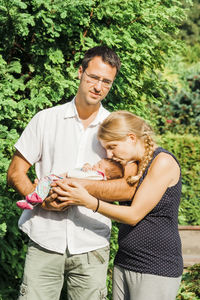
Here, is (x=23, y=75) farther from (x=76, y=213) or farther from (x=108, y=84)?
(x=76, y=213)

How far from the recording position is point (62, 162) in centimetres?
274

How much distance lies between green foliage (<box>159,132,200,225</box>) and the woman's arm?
4460 mm

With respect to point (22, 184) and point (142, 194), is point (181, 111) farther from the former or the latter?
point (142, 194)

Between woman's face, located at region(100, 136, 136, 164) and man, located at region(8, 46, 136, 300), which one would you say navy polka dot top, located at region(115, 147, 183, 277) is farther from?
man, located at region(8, 46, 136, 300)

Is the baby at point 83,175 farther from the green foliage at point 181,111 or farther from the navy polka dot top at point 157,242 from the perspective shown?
the green foliage at point 181,111

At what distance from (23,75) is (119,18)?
1094mm

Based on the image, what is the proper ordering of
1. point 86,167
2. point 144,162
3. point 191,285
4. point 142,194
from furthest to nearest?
1. point 191,285
2. point 86,167
3. point 144,162
4. point 142,194

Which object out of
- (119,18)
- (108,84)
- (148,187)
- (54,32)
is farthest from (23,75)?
(148,187)

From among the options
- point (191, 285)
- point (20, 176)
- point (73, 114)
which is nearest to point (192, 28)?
point (191, 285)

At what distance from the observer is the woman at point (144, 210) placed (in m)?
2.44

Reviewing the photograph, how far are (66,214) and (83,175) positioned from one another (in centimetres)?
31

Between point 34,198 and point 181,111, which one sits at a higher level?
point 34,198

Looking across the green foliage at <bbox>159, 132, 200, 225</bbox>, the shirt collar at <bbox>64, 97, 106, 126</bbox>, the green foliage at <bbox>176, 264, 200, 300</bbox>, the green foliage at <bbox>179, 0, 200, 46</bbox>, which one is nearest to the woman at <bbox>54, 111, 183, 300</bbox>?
the shirt collar at <bbox>64, 97, 106, 126</bbox>

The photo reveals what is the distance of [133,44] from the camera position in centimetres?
396
